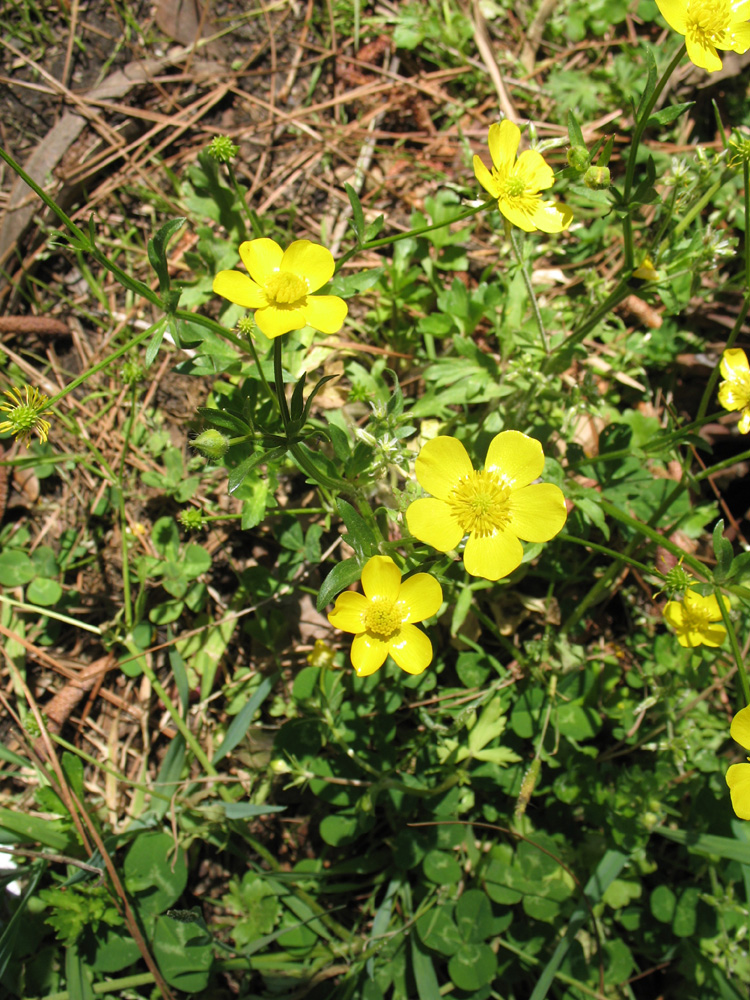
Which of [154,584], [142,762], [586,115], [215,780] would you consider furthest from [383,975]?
[586,115]

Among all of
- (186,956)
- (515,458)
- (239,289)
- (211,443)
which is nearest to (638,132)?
(515,458)

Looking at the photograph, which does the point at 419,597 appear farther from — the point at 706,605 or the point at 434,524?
the point at 706,605

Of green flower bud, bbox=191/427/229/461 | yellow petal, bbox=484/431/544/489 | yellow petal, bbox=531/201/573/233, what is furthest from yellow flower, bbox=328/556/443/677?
yellow petal, bbox=531/201/573/233

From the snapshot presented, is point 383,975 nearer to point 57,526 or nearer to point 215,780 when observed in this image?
point 215,780

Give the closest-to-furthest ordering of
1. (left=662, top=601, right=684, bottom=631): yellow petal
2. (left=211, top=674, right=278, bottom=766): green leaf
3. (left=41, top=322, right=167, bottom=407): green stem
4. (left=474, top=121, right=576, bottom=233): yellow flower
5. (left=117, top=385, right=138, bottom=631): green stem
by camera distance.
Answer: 1. (left=41, top=322, right=167, bottom=407): green stem
2. (left=474, top=121, right=576, bottom=233): yellow flower
3. (left=662, top=601, right=684, bottom=631): yellow petal
4. (left=211, top=674, right=278, bottom=766): green leaf
5. (left=117, top=385, right=138, bottom=631): green stem

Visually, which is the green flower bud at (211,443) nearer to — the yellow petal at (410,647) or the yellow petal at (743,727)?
the yellow petal at (410,647)

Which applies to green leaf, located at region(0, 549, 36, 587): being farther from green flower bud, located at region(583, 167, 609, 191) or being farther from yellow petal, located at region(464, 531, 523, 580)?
green flower bud, located at region(583, 167, 609, 191)

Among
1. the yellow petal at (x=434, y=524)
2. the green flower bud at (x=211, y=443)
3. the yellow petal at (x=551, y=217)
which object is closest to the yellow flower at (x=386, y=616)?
the yellow petal at (x=434, y=524)
